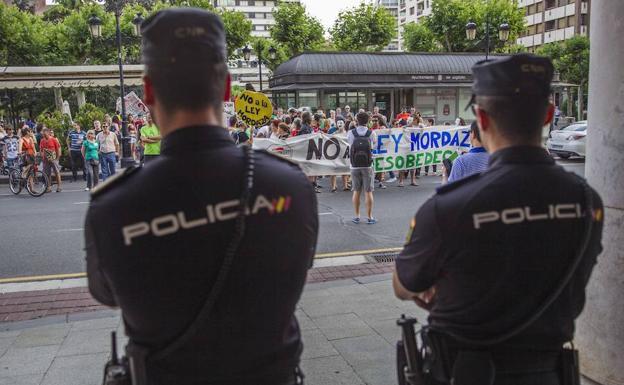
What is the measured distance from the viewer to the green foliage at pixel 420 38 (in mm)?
53000

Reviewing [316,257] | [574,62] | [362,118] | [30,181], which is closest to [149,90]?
[316,257]

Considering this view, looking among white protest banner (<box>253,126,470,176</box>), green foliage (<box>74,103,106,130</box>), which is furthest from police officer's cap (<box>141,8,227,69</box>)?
green foliage (<box>74,103,106,130</box>)

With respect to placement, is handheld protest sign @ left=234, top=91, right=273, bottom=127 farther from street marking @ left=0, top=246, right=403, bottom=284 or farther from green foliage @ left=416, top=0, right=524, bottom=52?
green foliage @ left=416, top=0, right=524, bottom=52

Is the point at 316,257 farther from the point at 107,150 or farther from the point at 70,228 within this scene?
the point at 107,150

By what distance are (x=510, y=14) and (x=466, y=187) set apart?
52142 mm

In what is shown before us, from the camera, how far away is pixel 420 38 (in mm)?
53812

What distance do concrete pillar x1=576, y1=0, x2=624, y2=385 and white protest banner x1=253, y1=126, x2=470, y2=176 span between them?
10.6m

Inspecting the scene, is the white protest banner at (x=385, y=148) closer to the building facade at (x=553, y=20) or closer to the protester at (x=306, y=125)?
the protester at (x=306, y=125)

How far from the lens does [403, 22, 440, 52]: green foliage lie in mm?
53000

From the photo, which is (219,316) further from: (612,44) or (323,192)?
(323,192)

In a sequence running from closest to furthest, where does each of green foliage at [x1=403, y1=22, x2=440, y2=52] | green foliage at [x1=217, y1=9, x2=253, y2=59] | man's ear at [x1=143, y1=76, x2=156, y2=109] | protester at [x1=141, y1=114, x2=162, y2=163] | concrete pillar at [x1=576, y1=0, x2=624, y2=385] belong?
man's ear at [x1=143, y1=76, x2=156, y2=109] < concrete pillar at [x1=576, y1=0, x2=624, y2=385] < protester at [x1=141, y1=114, x2=162, y2=163] < green foliage at [x1=217, y1=9, x2=253, y2=59] < green foliage at [x1=403, y1=22, x2=440, y2=52]

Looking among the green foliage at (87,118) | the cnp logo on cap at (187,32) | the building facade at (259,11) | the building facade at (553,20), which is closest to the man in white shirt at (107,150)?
the green foliage at (87,118)

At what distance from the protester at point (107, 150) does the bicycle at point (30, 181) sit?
1535 mm

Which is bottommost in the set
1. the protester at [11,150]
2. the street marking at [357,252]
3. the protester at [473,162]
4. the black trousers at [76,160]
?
the street marking at [357,252]
